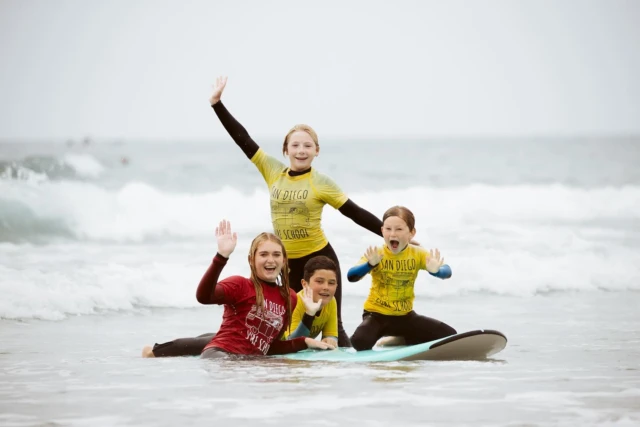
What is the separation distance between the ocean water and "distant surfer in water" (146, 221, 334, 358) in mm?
231

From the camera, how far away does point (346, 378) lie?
5.89 meters

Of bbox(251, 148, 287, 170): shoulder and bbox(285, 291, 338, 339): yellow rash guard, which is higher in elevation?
bbox(251, 148, 287, 170): shoulder

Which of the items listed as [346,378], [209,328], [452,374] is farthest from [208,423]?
[209,328]

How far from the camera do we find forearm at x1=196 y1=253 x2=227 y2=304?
600 cm

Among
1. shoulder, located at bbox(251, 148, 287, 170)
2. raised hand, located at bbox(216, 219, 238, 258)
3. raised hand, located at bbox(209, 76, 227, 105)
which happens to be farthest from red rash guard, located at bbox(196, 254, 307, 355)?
raised hand, located at bbox(209, 76, 227, 105)

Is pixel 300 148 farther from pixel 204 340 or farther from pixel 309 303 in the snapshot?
pixel 204 340

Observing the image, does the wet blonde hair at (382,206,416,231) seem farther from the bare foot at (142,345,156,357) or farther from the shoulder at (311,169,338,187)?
the bare foot at (142,345,156,357)

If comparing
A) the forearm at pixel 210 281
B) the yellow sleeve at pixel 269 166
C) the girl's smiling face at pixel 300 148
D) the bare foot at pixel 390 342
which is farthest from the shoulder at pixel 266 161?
the bare foot at pixel 390 342

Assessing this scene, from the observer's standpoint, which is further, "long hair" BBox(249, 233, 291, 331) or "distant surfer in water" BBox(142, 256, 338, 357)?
"distant surfer in water" BBox(142, 256, 338, 357)

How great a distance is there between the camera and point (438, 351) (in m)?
6.60

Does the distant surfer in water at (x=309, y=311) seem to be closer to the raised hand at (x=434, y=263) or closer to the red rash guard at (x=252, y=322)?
the red rash guard at (x=252, y=322)

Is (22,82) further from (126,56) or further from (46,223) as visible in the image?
(46,223)

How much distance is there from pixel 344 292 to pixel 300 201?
4.44m

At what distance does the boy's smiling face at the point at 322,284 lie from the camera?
6.84 m
